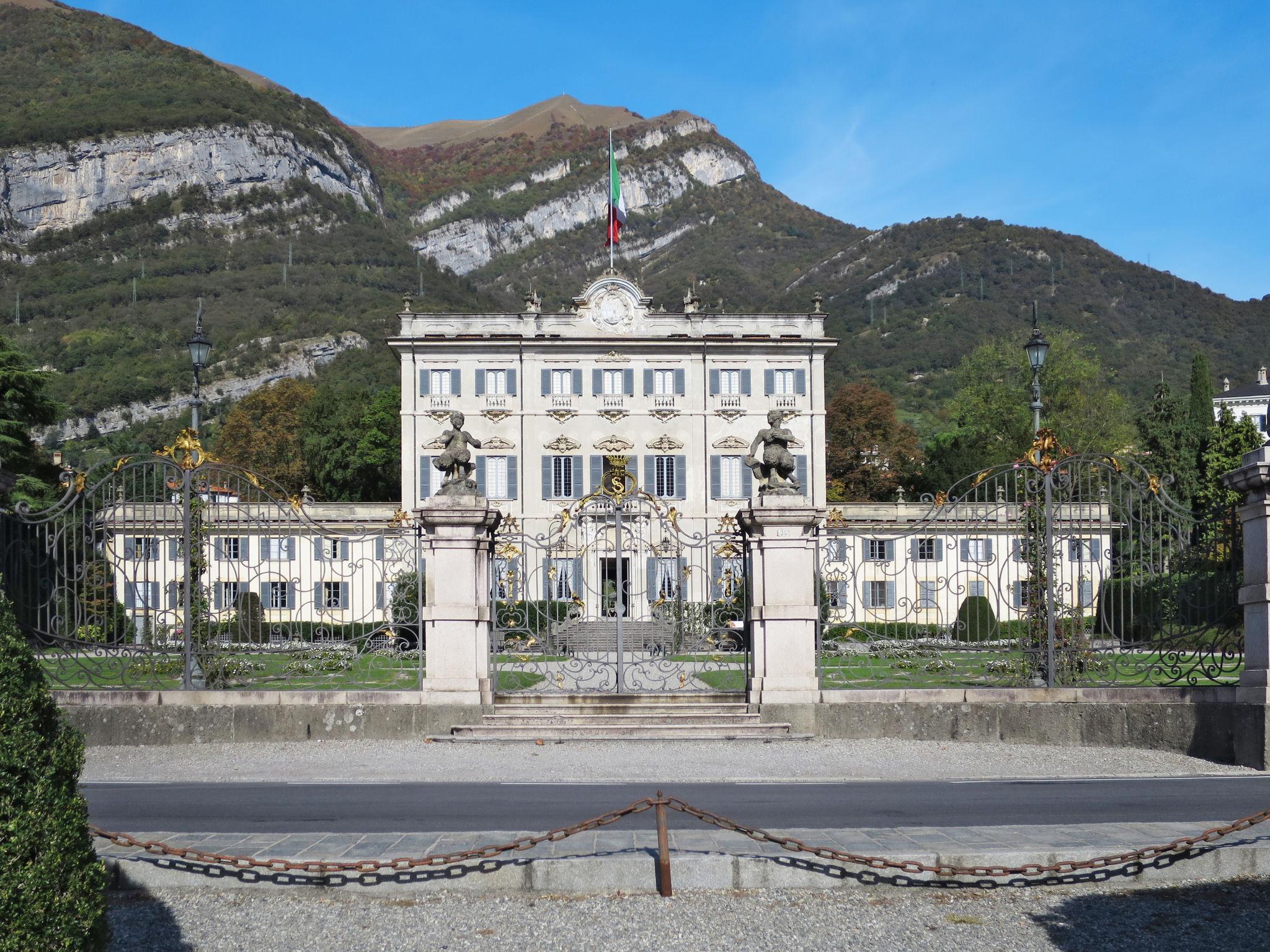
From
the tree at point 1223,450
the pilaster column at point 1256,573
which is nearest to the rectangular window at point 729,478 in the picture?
the tree at point 1223,450

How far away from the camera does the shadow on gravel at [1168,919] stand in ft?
18.2

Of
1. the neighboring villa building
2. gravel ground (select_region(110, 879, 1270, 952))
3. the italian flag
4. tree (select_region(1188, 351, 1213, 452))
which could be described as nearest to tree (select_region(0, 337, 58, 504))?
the italian flag

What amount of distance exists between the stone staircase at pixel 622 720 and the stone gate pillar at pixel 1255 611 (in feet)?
15.2

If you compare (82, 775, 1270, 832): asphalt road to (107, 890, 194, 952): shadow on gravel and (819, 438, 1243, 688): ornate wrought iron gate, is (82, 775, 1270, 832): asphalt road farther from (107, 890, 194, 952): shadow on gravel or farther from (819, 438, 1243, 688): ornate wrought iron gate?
(819, 438, 1243, 688): ornate wrought iron gate

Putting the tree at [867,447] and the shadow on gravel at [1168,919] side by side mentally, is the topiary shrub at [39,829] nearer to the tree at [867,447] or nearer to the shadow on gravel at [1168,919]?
the shadow on gravel at [1168,919]

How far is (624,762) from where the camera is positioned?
11.4 meters

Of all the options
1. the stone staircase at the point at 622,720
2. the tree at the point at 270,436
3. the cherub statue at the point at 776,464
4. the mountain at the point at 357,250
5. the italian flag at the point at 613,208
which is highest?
the mountain at the point at 357,250

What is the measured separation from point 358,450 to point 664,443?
21.7 meters

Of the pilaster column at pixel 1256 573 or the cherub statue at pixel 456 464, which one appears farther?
the cherub statue at pixel 456 464

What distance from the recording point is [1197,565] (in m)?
12.4

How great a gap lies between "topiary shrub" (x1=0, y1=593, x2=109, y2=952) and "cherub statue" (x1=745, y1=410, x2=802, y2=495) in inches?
377

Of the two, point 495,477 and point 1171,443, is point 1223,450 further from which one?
point 495,477

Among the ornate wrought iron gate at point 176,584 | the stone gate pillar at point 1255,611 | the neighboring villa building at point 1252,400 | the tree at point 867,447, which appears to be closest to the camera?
the stone gate pillar at point 1255,611

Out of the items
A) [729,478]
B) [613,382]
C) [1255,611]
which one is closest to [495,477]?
[613,382]
